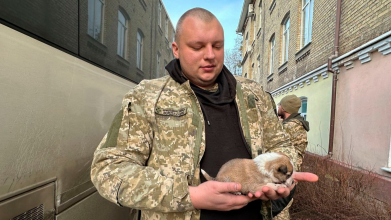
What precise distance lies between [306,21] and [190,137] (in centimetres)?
1091

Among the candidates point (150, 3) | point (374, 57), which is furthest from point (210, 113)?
point (374, 57)

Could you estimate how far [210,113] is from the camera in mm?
1582

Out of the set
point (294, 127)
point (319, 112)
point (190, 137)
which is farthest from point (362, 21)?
point (190, 137)

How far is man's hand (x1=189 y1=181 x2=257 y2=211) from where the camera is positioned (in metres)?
1.14

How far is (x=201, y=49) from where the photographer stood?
154 cm

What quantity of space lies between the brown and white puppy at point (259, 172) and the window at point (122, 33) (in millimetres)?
2031

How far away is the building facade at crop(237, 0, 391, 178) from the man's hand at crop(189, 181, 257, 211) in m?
5.23

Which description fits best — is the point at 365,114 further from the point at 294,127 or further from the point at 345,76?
the point at 294,127

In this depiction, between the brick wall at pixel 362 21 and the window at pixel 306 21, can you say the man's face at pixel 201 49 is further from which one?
the window at pixel 306 21

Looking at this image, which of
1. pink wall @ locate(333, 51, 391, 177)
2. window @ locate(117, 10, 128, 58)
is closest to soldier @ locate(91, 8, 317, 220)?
window @ locate(117, 10, 128, 58)

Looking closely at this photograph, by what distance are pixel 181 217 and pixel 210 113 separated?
659mm

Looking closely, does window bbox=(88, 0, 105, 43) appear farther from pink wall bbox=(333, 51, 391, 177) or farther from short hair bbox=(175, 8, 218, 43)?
pink wall bbox=(333, 51, 391, 177)

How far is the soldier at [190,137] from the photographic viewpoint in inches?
46.0

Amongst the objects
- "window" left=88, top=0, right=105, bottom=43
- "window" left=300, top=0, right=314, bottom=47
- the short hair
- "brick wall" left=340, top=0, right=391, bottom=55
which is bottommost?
the short hair
